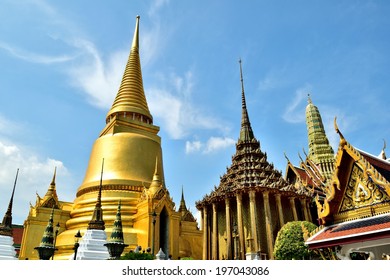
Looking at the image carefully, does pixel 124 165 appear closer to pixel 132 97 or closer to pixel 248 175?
pixel 132 97

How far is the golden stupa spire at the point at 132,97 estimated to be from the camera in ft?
89.3

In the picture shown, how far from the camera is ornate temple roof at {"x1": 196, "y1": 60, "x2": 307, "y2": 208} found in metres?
21.8

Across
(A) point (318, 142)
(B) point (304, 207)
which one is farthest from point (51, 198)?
(A) point (318, 142)

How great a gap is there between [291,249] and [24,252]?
15552 millimetres

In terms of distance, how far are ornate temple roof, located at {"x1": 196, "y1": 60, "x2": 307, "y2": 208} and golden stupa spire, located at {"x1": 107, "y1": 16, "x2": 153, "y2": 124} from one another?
28.9ft

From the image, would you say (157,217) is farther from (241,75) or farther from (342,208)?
(241,75)

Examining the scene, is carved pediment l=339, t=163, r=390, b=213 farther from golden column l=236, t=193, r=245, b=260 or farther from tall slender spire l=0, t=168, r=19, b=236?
tall slender spire l=0, t=168, r=19, b=236

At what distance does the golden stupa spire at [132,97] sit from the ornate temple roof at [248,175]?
8.81 meters

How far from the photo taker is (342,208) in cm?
705

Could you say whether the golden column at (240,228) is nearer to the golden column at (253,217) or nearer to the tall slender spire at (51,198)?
the golden column at (253,217)

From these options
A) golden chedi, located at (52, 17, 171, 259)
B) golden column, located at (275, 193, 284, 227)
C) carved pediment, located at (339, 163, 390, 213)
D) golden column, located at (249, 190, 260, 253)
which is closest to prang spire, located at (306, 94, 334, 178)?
golden column, located at (275, 193, 284, 227)

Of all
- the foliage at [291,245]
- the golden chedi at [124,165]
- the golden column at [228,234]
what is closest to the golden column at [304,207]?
the golden column at [228,234]

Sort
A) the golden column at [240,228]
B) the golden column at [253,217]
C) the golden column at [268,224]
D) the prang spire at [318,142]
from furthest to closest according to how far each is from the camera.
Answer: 1. the prang spire at [318,142]
2. the golden column at [240,228]
3. the golden column at [268,224]
4. the golden column at [253,217]
